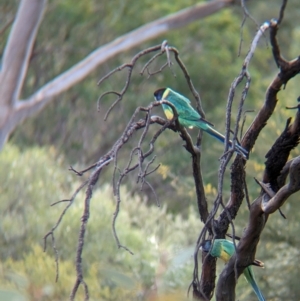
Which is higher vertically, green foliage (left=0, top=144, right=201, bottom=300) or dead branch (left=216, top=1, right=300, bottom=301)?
dead branch (left=216, top=1, right=300, bottom=301)

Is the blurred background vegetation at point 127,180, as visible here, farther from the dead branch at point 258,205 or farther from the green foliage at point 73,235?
the dead branch at point 258,205

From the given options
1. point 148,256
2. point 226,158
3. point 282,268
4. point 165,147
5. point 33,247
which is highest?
point 226,158

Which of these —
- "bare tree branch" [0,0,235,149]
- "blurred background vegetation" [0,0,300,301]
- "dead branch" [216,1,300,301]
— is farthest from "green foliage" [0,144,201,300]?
"dead branch" [216,1,300,301]

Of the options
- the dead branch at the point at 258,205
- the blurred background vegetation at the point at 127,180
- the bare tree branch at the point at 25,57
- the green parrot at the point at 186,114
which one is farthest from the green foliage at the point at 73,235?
the dead branch at the point at 258,205

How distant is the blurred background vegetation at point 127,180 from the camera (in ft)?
20.1

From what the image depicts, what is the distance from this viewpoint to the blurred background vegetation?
6.11 metres

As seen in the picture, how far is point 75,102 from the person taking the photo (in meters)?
15.9

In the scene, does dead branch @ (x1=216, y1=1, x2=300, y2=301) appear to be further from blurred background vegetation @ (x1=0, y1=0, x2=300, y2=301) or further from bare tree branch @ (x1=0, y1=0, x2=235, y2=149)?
bare tree branch @ (x1=0, y1=0, x2=235, y2=149)

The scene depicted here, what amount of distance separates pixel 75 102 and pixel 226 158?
13973 mm

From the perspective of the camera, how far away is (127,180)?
13258 millimetres

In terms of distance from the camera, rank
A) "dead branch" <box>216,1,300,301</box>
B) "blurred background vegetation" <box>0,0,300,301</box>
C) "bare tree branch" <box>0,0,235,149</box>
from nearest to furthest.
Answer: "dead branch" <box>216,1,300,301</box>
"blurred background vegetation" <box>0,0,300,301</box>
"bare tree branch" <box>0,0,235,149</box>

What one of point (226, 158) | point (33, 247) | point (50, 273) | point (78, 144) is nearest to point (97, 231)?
point (33, 247)

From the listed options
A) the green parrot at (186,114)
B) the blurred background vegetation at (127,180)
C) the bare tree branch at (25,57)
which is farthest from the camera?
the bare tree branch at (25,57)

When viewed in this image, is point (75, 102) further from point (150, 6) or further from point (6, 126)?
point (6, 126)
